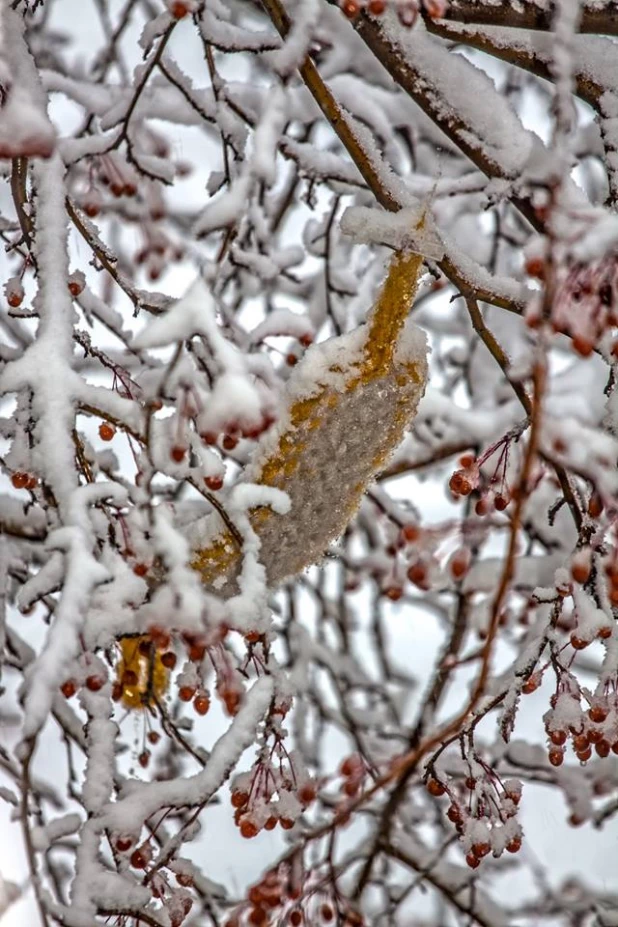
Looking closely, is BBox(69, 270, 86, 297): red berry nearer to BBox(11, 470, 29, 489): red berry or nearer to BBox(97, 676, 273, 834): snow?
BBox(11, 470, 29, 489): red berry

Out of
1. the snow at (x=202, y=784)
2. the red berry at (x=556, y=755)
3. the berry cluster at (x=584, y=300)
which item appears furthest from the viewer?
the red berry at (x=556, y=755)

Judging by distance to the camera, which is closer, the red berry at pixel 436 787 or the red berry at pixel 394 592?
the red berry at pixel 436 787

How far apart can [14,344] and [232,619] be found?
214 cm

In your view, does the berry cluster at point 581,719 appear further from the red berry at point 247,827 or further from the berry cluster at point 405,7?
the berry cluster at point 405,7

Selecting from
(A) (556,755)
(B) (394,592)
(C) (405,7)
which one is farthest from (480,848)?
(C) (405,7)

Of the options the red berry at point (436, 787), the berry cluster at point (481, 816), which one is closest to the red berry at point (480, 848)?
the berry cluster at point (481, 816)

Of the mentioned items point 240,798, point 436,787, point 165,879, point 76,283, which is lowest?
point 165,879

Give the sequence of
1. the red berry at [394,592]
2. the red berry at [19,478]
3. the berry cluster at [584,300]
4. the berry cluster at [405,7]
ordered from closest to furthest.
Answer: the berry cluster at [584,300] → the berry cluster at [405,7] → the red berry at [19,478] → the red berry at [394,592]

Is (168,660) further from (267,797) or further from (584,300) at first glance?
(584,300)

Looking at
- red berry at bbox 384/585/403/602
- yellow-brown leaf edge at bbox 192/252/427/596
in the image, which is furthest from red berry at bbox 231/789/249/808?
red berry at bbox 384/585/403/602

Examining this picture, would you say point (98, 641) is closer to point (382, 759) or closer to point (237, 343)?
point (237, 343)

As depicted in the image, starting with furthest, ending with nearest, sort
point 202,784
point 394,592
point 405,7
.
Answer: point 394,592
point 202,784
point 405,7

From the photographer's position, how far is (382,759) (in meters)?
3.44

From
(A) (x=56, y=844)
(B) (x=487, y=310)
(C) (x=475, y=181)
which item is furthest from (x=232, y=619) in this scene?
(B) (x=487, y=310)
